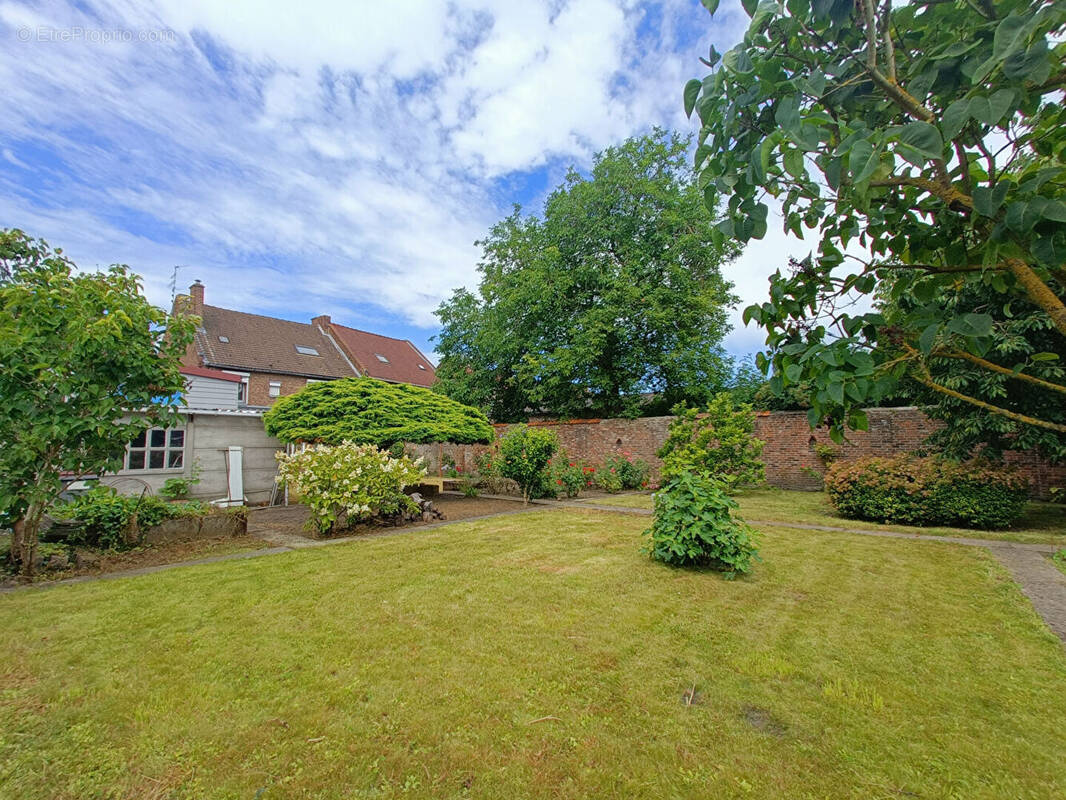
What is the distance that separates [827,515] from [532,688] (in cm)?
831

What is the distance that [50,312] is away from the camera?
15.8 feet

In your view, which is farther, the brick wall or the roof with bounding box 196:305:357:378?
the brick wall

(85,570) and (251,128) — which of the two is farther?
(251,128)

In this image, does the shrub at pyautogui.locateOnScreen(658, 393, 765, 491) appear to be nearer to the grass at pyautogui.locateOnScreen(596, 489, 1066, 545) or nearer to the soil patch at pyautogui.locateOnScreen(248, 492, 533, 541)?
the grass at pyautogui.locateOnScreen(596, 489, 1066, 545)

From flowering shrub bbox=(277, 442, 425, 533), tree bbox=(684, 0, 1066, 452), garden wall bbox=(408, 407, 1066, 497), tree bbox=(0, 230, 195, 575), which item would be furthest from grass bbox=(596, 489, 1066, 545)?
tree bbox=(0, 230, 195, 575)

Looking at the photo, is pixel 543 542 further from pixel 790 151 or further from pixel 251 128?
pixel 251 128

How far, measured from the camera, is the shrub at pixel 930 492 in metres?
7.33

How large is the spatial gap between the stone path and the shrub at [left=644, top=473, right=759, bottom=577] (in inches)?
89.9

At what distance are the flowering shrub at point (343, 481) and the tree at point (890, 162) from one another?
7269mm

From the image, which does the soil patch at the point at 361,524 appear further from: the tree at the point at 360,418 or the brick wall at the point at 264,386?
the brick wall at the point at 264,386

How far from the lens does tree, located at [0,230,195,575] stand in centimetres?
466

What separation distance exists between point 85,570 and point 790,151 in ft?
24.4

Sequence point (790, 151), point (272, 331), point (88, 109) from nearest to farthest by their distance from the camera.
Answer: point (790, 151) → point (88, 109) → point (272, 331)

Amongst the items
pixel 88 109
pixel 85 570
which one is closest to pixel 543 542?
pixel 85 570
